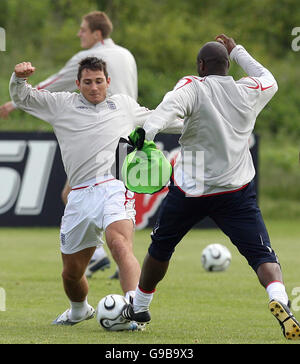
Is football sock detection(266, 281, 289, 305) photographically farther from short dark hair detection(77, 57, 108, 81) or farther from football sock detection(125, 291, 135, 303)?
short dark hair detection(77, 57, 108, 81)

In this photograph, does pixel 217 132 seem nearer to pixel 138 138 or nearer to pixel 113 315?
pixel 138 138

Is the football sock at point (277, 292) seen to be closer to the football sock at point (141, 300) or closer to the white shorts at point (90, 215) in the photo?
the football sock at point (141, 300)

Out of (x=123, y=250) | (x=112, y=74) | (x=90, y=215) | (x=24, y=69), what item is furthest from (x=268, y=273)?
(x=112, y=74)

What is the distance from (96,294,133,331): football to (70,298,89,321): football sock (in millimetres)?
417

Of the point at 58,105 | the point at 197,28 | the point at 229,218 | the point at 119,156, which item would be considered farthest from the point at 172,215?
the point at 197,28

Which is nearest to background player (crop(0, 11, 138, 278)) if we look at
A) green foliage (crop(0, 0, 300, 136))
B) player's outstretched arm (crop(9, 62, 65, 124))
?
player's outstretched arm (crop(9, 62, 65, 124))

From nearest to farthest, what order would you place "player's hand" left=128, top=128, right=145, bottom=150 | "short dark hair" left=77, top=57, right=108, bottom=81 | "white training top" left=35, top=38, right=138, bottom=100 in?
1. "player's hand" left=128, top=128, right=145, bottom=150
2. "short dark hair" left=77, top=57, right=108, bottom=81
3. "white training top" left=35, top=38, right=138, bottom=100

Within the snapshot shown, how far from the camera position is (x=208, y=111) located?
6.66 metres

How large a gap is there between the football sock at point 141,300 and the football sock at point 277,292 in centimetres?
102

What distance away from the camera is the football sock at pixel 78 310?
781 centimetres

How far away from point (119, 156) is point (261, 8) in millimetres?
28460

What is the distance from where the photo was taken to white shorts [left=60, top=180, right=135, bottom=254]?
7.41 m

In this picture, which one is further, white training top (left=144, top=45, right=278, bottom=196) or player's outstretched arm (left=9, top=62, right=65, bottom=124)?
player's outstretched arm (left=9, top=62, right=65, bottom=124)
